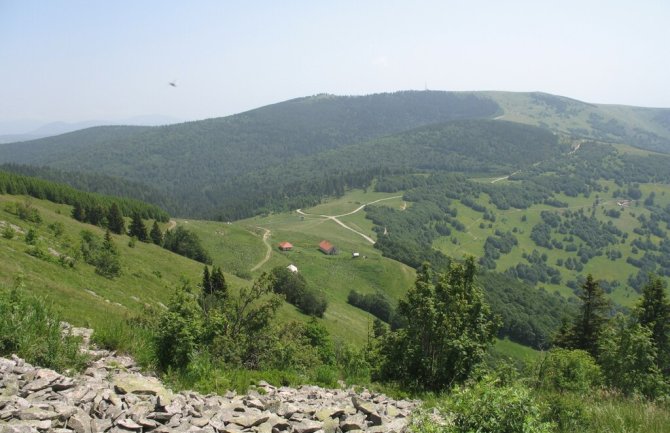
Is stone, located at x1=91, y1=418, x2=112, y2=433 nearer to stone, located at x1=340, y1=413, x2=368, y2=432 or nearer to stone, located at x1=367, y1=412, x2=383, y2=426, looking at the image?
stone, located at x1=340, y1=413, x2=368, y2=432

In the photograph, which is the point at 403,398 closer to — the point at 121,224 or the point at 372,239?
the point at 121,224

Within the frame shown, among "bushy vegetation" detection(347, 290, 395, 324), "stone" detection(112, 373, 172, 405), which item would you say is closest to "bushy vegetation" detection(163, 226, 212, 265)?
"bushy vegetation" detection(347, 290, 395, 324)

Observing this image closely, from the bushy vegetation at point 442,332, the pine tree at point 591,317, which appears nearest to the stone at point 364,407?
the bushy vegetation at point 442,332

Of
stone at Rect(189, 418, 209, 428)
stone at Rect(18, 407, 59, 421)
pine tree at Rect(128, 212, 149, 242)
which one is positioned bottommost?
pine tree at Rect(128, 212, 149, 242)

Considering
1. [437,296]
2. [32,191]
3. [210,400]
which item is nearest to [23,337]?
[210,400]

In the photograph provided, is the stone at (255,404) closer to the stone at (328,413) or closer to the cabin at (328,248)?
the stone at (328,413)

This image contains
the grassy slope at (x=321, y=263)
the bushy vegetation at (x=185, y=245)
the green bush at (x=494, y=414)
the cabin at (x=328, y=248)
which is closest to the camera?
the green bush at (x=494, y=414)

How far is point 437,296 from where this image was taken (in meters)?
18.0

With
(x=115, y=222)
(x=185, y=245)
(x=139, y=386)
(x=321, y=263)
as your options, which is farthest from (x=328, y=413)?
(x=321, y=263)

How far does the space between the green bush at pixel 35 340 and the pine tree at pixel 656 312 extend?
36.9 m

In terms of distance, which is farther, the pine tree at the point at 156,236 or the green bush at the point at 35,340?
the pine tree at the point at 156,236

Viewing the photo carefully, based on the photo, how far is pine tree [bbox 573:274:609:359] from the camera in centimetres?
4106

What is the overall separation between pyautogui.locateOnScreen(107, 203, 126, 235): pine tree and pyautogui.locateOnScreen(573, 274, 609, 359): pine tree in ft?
250

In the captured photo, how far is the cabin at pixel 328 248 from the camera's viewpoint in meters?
136
